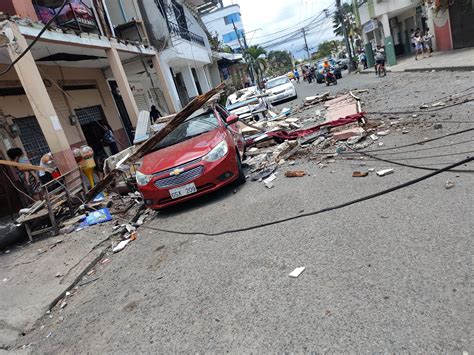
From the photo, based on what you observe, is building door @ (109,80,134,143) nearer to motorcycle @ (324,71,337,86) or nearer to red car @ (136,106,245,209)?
red car @ (136,106,245,209)

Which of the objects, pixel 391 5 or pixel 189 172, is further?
pixel 391 5

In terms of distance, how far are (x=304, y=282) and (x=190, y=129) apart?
4856 millimetres

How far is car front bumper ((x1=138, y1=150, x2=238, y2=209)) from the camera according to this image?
5.82 m

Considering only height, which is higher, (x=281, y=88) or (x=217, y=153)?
(x=281, y=88)

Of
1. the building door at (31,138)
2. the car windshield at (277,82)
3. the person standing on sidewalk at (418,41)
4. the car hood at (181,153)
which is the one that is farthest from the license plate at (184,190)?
the person standing on sidewalk at (418,41)

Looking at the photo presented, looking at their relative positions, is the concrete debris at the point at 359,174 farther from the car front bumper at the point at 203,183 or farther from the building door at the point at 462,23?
the building door at the point at 462,23

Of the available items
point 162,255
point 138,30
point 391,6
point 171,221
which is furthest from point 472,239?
point 391,6

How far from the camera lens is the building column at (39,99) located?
7.83 meters

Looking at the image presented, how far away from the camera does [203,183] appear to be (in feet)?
19.2

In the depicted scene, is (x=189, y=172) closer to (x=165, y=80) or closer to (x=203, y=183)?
(x=203, y=183)

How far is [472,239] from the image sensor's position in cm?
297

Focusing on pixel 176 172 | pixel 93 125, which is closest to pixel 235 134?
pixel 176 172

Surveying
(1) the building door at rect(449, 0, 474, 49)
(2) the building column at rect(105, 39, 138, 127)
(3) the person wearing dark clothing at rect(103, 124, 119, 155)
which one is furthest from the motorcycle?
(3) the person wearing dark clothing at rect(103, 124, 119, 155)

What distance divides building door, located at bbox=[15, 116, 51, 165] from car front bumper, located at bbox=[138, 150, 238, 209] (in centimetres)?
579
